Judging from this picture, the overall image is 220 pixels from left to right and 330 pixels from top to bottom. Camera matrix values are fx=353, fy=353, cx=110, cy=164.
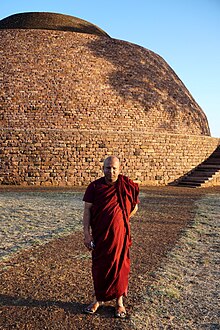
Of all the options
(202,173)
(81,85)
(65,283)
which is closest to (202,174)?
(202,173)

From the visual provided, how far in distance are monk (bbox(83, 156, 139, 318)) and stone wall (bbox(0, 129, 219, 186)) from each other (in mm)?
9979

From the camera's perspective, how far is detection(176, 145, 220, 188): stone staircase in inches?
554

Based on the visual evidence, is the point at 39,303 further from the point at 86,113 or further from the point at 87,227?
the point at 86,113

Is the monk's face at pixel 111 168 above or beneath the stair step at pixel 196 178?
above

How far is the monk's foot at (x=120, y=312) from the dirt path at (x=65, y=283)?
5 cm

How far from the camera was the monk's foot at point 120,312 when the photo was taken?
2.70m

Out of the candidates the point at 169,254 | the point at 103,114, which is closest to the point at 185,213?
the point at 169,254

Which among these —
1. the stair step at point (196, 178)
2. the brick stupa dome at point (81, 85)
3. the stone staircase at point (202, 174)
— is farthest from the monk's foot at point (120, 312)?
the brick stupa dome at point (81, 85)

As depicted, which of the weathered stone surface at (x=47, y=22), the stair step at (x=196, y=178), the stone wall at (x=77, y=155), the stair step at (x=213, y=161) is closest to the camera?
the stone wall at (x=77, y=155)

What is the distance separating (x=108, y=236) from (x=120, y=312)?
1.92 feet

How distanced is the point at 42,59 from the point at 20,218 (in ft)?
37.0

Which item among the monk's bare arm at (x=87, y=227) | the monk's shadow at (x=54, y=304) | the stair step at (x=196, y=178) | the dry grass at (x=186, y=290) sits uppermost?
the monk's bare arm at (x=87, y=227)

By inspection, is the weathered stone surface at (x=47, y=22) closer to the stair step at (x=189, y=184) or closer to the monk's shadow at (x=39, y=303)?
the stair step at (x=189, y=184)

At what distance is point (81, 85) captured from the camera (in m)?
15.7
